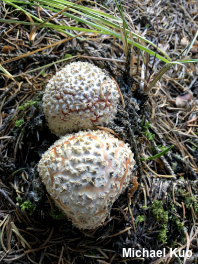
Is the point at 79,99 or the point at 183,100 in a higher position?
the point at 79,99

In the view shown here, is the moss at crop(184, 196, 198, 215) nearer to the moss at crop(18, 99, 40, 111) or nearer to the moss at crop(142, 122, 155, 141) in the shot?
the moss at crop(142, 122, 155, 141)

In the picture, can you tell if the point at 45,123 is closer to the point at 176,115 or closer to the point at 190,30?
the point at 176,115

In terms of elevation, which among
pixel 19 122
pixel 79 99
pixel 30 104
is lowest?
pixel 19 122

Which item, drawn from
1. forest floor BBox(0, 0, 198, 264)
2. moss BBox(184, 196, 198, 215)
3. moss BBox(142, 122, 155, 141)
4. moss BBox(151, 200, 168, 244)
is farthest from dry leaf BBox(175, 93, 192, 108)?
moss BBox(151, 200, 168, 244)

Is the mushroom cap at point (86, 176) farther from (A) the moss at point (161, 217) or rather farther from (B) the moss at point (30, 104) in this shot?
(B) the moss at point (30, 104)

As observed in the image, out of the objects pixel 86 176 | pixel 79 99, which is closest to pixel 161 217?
pixel 86 176

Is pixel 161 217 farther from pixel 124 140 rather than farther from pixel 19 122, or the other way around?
pixel 19 122

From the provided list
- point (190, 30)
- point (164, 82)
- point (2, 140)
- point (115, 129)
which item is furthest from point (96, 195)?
point (190, 30)
